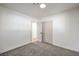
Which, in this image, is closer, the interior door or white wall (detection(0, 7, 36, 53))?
white wall (detection(0, 7, 36, 53))

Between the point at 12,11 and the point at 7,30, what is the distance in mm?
1050

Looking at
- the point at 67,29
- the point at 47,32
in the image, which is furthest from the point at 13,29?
the point at 67,29

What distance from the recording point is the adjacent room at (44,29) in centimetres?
340

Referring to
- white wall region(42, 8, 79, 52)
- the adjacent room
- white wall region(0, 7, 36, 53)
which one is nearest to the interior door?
the adjacent room

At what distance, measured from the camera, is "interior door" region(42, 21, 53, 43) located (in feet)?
17.7

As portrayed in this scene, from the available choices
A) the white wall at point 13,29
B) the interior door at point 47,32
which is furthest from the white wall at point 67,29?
the white wall at point 13,29

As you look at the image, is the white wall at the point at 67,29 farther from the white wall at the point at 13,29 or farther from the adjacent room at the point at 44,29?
the white wall at the point at 13,29

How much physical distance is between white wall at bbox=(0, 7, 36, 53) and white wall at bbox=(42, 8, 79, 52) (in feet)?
6.20

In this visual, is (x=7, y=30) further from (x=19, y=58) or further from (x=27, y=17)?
(x=19, y=58)

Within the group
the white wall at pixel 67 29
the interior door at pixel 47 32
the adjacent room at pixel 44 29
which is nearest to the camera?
the adjacent room at pixel 44 29

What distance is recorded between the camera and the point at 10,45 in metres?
3.88

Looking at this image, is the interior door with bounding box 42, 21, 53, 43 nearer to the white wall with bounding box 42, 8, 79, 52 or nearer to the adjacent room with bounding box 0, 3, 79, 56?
the adjacent room with bounding box 0, 3, 79, 56

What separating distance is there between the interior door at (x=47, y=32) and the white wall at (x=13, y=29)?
1.24 meters

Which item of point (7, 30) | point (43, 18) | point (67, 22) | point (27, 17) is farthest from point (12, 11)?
point (67, 22)
